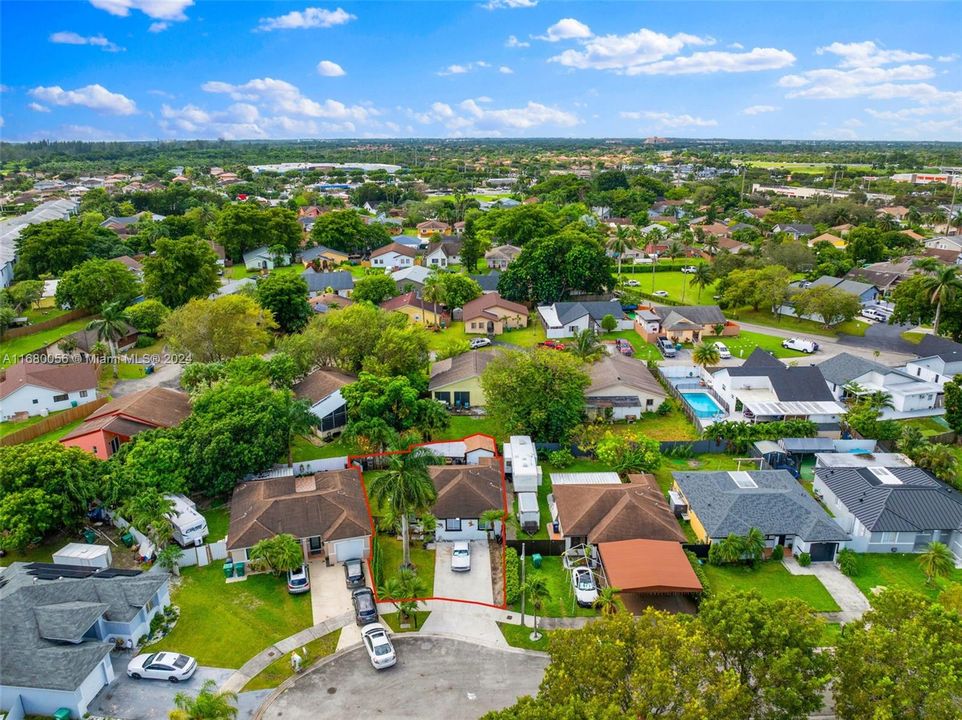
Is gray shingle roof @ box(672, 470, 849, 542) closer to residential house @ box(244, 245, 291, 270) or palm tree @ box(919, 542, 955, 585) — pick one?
palm tree @ box(919, 542, 955, 585)

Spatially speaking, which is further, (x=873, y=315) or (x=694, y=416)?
(x=873, y=315)

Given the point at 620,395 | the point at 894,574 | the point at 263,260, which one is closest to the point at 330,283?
the point at 263,260

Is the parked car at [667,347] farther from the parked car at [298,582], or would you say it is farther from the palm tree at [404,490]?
the parked car at [298,582]

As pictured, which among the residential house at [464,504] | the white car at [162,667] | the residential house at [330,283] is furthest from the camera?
the residential house at [330,283]

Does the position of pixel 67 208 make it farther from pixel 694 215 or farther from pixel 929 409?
pixel 929 409

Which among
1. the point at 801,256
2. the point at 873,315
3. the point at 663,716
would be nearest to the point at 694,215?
the point at 801,256

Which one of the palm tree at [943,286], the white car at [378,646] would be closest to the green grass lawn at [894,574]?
the white car at [378,646]

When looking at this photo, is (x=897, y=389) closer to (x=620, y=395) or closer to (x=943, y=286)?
(x=943, y=286)
